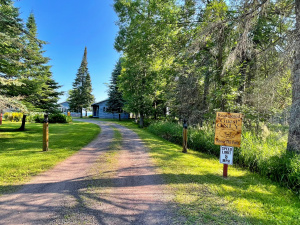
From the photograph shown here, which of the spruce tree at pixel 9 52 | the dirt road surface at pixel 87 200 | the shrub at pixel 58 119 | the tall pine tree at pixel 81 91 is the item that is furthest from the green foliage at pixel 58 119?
the dirt road surface at pixel 87 200

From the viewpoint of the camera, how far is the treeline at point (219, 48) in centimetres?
493

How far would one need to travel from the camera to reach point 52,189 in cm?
293

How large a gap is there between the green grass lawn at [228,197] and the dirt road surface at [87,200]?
34cm

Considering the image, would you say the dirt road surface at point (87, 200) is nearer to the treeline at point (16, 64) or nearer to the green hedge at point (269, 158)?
Answer: the green hedge at point (269, 158)

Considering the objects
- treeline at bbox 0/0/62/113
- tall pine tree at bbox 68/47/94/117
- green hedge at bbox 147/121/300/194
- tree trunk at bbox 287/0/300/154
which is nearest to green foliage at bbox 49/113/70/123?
treeline at bbox 0/0/62/113

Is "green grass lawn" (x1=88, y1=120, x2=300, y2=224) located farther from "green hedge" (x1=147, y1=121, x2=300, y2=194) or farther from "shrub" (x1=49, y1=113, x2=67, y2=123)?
"shrub" (x1=49, y1=113, x2=67, y2=123)

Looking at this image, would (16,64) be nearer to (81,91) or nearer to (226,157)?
(226,157)

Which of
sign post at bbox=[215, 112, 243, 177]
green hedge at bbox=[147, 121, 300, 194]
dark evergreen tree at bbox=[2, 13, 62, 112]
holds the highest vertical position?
dark evergreen tree at bbox=[2, 13, 62, 112]

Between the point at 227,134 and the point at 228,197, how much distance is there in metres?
1.47

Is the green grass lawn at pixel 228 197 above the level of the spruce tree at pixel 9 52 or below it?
below

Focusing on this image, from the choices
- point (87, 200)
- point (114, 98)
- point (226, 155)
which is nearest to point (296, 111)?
point (226, 155)

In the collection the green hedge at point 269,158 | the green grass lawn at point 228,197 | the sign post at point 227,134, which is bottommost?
the green grass lawn at point 228,197

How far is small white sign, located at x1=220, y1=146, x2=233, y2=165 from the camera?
12.1 feet

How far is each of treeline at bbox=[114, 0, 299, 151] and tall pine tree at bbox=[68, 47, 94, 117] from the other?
1020 inches
